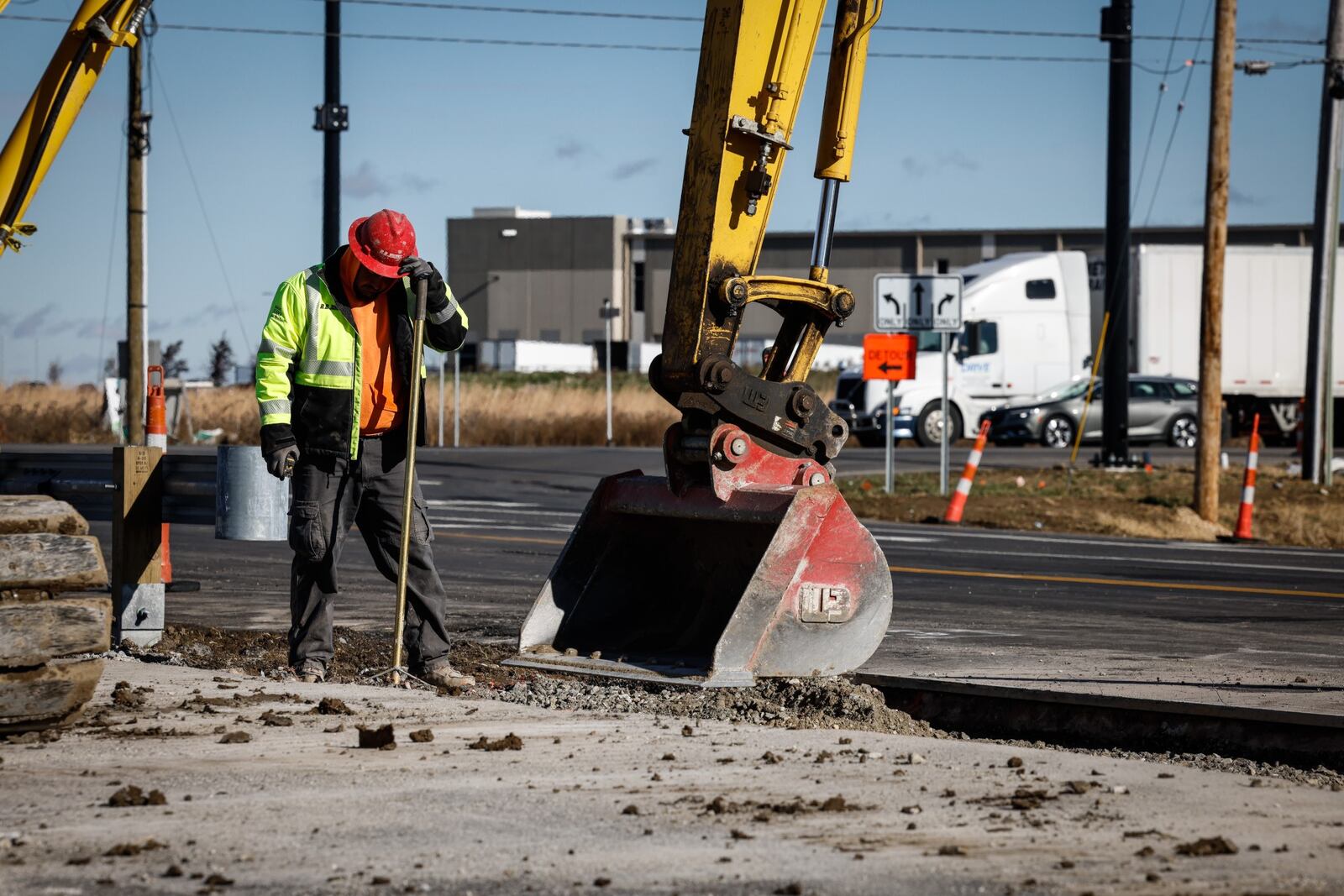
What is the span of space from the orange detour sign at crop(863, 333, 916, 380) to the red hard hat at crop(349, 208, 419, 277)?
12833 mm

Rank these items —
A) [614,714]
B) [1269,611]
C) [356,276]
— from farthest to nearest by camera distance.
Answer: [1269,611] → [356,276] → [614,714]

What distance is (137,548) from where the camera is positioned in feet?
28.8

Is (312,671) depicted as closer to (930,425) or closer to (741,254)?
(741,254)

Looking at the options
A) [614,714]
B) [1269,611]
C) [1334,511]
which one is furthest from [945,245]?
[614,714]

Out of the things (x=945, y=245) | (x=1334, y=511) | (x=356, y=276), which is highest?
(x=945, y=245)

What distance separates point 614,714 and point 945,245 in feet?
242

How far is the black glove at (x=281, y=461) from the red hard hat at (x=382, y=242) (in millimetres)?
852

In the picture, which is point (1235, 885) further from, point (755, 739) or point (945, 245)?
point (945, 245)

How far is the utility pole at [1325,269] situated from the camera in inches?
947

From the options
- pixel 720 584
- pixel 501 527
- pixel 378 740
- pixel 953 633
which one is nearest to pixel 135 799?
pixel 378 740

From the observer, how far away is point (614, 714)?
6.68m

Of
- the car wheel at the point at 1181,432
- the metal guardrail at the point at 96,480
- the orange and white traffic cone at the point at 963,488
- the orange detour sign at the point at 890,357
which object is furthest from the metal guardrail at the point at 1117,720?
the car wheel at the point at 1181,432

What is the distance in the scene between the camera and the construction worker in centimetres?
755

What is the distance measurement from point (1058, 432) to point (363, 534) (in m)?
28.7
